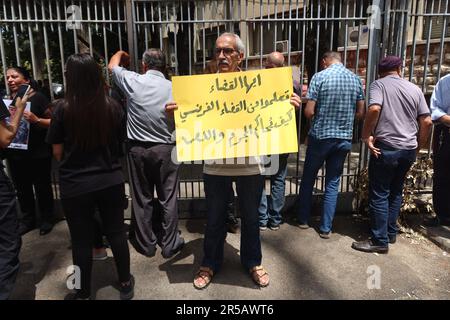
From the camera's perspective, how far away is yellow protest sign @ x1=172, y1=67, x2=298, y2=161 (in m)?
2.63

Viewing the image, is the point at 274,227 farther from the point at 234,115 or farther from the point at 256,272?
the point at 234,115

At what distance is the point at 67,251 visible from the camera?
366cm

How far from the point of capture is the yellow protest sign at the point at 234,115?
2.63m

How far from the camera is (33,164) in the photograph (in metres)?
3.88

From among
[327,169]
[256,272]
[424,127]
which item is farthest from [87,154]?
[424,127]

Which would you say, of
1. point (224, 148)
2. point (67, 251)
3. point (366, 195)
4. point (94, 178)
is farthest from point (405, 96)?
point (67, 251)

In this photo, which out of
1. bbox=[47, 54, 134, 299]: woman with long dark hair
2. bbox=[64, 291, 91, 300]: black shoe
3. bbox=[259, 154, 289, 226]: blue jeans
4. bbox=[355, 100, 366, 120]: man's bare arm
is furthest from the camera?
bbox=[259, 154, 289, 226]: blue jeans

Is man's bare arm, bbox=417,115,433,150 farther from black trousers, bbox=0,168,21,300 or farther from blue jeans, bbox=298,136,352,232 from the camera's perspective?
black trousers, bbox=0,168,21,300

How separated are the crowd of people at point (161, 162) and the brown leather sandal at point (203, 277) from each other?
0.01 m

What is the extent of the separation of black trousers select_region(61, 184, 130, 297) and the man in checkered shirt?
2068 millimetres

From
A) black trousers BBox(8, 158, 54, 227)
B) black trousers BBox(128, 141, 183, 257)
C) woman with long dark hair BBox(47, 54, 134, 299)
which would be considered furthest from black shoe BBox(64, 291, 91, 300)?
black trousers BBox(8, 158, 54, 227)

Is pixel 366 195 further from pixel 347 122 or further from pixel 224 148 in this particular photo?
pixel 224 148

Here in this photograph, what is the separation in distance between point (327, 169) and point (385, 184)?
0.62 metres
